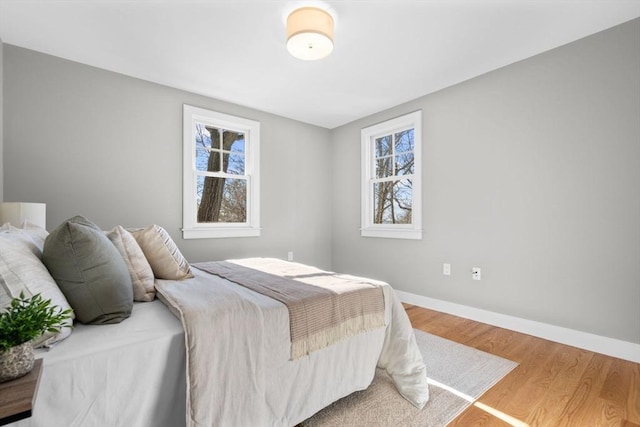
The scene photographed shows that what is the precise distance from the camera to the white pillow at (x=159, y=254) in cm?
183

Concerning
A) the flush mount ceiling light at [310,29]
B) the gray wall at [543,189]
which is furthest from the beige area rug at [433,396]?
the flush mount ceiling light at [310,29]

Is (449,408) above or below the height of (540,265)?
below

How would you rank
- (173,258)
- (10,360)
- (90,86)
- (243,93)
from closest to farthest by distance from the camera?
(10,360) < (173,258) < (90,86) < (243,93)

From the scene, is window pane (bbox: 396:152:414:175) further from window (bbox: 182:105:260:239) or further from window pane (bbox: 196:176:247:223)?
window pane (bbox: 196:176:247:223)

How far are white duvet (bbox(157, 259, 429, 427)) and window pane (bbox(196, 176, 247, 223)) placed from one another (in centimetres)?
193

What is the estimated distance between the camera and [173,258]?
188 cm

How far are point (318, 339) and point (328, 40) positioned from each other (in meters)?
1.94

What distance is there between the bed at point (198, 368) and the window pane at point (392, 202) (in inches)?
93.4

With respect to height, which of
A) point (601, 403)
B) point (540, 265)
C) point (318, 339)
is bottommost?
point (601, 403)

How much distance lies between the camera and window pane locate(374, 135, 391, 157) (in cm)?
404

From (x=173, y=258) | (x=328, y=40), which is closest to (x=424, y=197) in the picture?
(x=328, y=40)

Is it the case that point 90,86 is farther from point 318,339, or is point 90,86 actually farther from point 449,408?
point 449,408

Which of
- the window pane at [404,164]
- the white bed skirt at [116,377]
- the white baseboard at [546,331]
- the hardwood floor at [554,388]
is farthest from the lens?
the window pane at [404,164]

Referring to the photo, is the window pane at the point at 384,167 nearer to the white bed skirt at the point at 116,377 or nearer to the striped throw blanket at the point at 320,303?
the striped throw blanket at the point at 320,303
